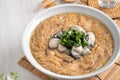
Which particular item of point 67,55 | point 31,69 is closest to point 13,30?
point 31,69

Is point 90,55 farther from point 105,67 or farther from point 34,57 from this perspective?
point 34,57

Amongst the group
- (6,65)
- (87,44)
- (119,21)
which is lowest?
(6,65)

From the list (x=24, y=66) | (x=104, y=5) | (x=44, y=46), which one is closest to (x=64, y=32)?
(x=44, y=46)

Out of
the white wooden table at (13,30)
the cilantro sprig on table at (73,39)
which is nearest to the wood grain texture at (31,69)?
the white wooden table at (13,30)

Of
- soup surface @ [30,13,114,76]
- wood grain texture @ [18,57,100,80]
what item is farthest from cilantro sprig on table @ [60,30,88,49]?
wood grain texture @ [18,57,100,80]

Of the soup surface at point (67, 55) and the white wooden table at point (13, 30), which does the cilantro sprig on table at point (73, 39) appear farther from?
the white wooden table at point (13, 30)
